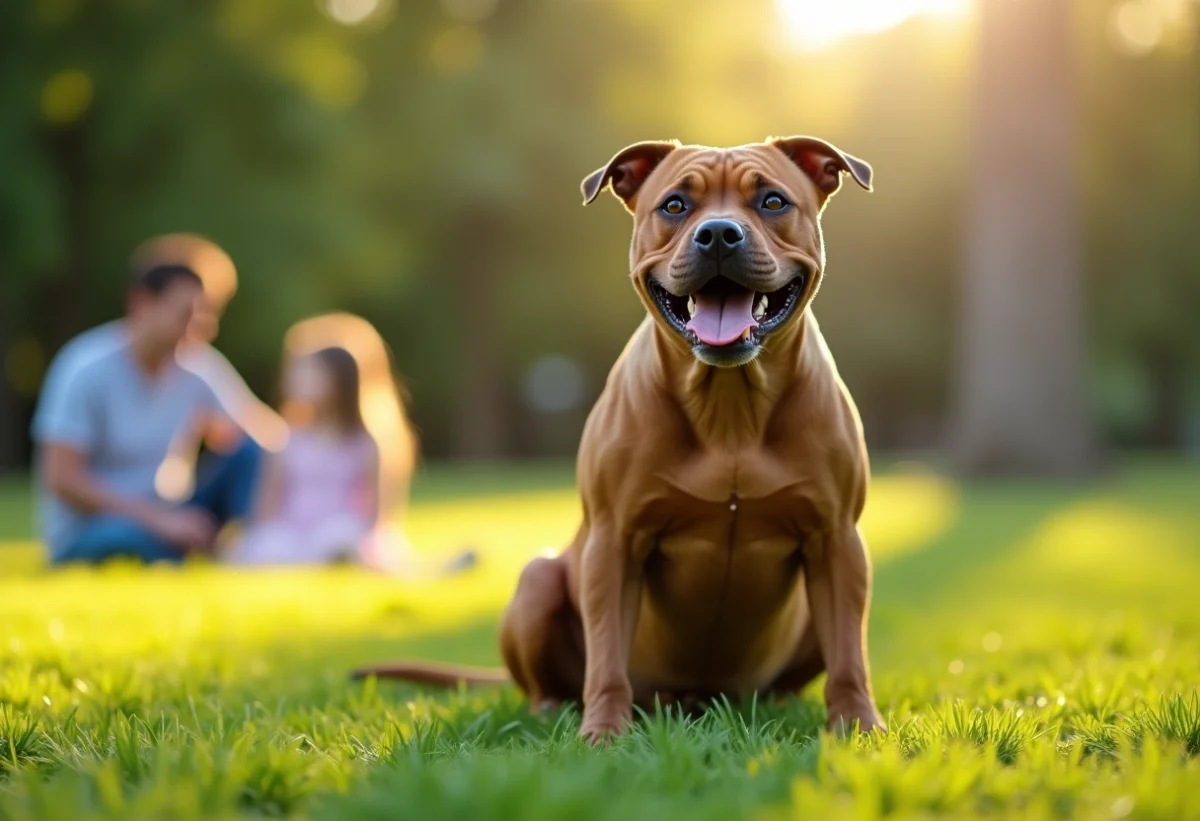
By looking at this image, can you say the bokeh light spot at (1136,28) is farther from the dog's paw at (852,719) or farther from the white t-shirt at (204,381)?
the dog's paw at (852,719)

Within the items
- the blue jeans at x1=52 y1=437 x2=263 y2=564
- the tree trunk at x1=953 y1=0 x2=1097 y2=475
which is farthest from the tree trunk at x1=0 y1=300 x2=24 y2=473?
the tree trunk at x1=953 y1=0 x2=1097 y2=475

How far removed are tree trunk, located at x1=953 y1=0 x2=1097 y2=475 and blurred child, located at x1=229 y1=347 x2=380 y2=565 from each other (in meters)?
10.0

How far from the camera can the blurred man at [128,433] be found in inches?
325

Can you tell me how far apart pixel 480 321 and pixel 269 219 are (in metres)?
6.22

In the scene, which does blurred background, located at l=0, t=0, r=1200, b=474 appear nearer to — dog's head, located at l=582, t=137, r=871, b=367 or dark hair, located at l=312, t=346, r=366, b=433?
dark hair, located at l=312, t=346, r=366, b=433

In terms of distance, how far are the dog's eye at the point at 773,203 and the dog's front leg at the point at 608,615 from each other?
1.01m

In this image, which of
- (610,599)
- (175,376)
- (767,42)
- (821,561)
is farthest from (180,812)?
(767,42)

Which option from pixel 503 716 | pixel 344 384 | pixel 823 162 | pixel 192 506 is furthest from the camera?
pixel 344 384

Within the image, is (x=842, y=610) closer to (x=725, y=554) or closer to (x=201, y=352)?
(x=725, y=554)

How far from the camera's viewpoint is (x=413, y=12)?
85.5ft

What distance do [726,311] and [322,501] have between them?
22.0 feet

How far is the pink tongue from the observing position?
327 cm

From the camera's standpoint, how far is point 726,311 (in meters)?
3.36

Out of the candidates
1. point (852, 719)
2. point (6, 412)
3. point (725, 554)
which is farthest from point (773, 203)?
point (6, 412)
